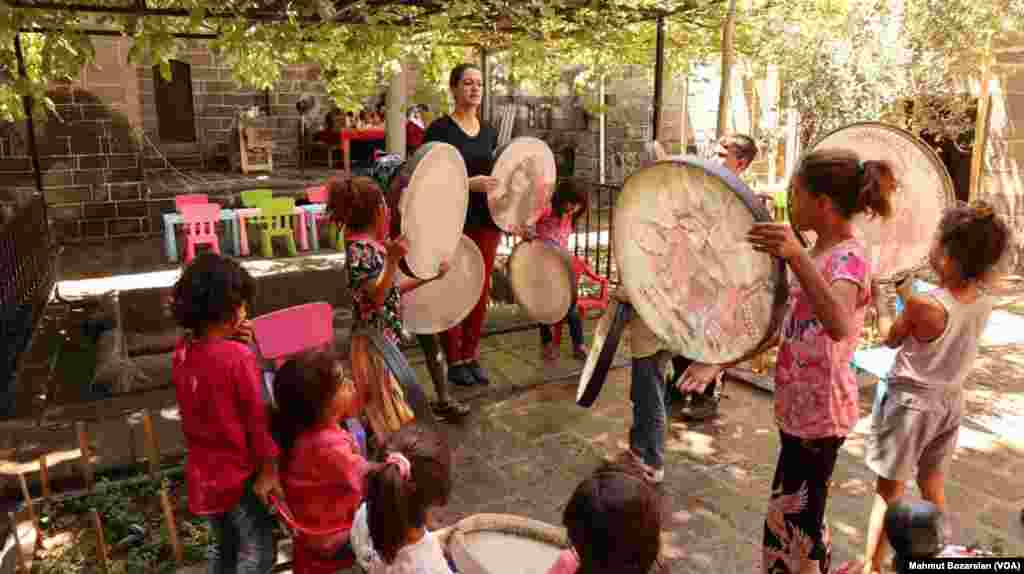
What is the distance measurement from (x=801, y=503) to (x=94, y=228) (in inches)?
390

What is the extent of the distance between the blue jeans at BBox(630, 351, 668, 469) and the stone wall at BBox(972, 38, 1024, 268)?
7.08 meters

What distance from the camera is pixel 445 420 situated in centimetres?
422

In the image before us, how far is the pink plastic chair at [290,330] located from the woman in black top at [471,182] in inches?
55.2

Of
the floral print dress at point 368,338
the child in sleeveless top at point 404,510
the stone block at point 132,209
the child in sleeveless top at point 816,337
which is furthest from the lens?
the stone block at point 132,209

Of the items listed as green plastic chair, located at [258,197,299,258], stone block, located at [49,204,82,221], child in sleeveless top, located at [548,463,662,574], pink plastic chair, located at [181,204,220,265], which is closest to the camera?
child in sleeveless top, located at [548,463,662,574]

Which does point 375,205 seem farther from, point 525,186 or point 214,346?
point 525,186

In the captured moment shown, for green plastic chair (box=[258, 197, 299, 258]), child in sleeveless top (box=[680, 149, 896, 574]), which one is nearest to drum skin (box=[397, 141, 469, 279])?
child in sleeveless top (box=[680, 149, 896, 574])

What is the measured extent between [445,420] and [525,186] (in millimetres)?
1512

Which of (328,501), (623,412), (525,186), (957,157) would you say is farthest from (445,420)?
(957,157)

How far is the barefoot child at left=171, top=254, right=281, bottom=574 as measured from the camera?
222 centimetres

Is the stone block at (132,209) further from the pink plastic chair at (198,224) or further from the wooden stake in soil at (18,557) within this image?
the wooden stake in soil at (18,557)

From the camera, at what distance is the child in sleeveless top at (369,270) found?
289 centimetres

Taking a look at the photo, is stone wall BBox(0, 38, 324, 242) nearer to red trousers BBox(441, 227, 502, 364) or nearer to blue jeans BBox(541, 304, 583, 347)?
blue jeans BBox(541, 304, 583, 347)

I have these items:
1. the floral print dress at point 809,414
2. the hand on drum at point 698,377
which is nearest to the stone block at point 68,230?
the hand on drum at point 698,377
